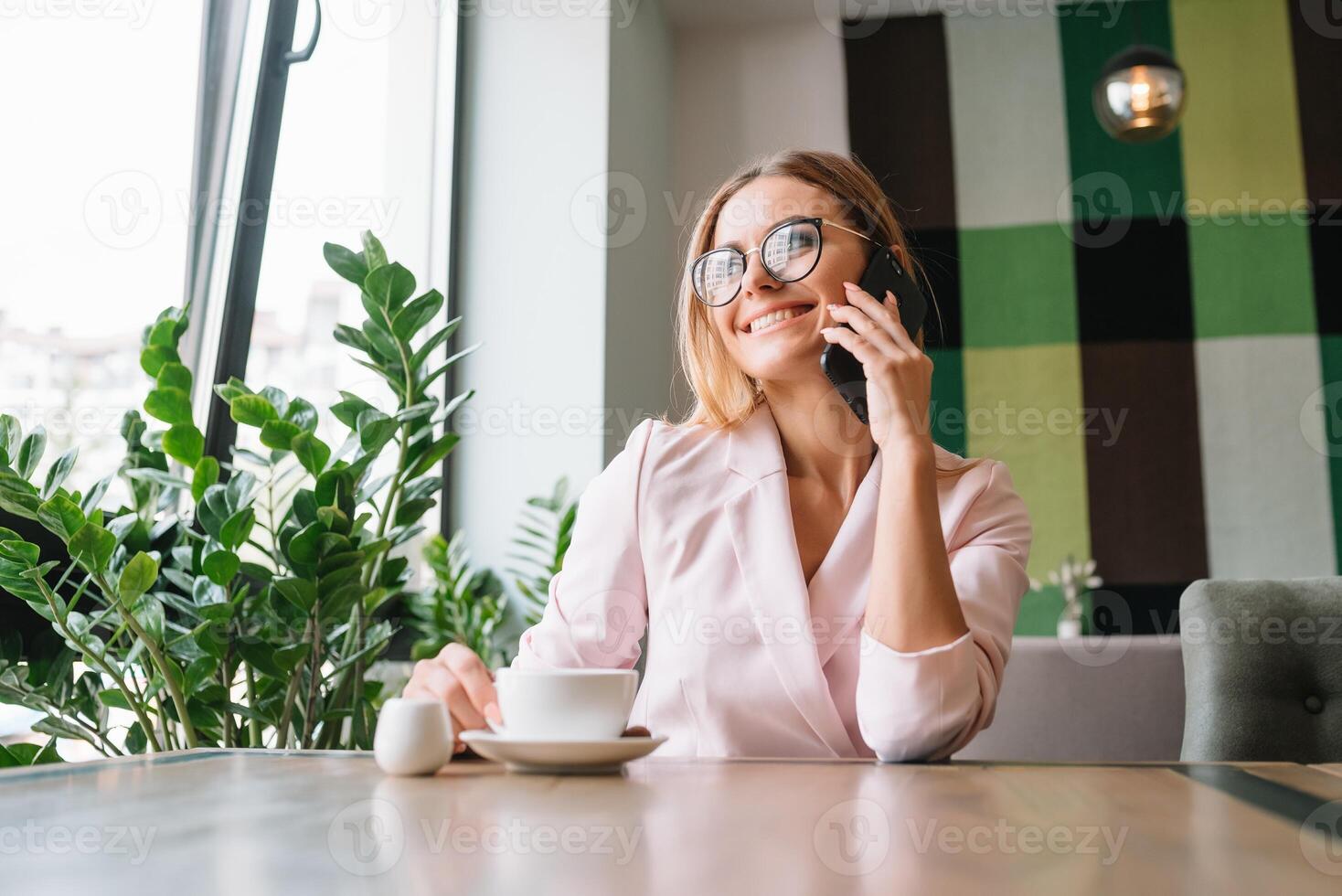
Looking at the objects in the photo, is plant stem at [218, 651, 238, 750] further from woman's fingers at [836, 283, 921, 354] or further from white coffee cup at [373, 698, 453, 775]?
woman's fingers at [836, 283, 921, 354]

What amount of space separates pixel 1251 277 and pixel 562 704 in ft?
14.8

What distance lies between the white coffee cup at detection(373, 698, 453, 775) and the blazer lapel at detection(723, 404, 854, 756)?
508 mm

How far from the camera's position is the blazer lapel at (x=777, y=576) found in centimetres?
128

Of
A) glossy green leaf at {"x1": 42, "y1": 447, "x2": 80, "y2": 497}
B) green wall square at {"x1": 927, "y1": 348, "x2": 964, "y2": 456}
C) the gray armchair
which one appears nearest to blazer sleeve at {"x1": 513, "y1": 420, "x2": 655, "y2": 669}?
glossy green leaf at {"x1": 42, "y1": 447, "x2": 80, "y2": 497}

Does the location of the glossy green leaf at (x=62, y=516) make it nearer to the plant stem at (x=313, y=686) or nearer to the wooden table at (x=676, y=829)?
the plant stem at (x=313, y=686)

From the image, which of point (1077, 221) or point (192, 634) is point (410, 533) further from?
point (1077, 221)

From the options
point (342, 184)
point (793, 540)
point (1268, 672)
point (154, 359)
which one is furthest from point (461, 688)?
point (342, 184)

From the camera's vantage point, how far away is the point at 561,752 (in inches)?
35.3

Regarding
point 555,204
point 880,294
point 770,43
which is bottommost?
point 880,294

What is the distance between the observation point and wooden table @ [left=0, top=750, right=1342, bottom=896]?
0.51 m

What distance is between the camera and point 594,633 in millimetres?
1389

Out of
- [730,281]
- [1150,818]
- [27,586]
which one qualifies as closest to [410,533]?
[27,586]

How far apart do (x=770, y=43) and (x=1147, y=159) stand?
1.76 meters

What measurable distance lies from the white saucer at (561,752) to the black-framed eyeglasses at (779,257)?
0.80 m
